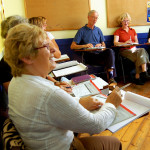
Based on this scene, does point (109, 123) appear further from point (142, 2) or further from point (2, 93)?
point (142, 2)

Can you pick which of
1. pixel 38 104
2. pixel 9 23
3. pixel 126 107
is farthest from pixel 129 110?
pixel 9 23

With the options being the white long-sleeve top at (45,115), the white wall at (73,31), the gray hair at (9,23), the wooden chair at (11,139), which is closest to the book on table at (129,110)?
the white long-sleeve top at (45,115)

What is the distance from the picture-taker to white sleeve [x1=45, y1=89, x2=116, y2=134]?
61cm

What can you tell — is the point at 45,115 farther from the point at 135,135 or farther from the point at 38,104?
the point at 135,135

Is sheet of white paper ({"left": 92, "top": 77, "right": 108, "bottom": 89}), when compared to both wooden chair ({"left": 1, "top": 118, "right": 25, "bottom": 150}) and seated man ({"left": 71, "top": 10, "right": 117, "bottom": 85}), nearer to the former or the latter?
wooden chair ({"left": 1, "top": 118, "right": 25, "bottom": 150})

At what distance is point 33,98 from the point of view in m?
0.62

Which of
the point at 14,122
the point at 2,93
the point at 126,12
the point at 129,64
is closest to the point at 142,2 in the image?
the point at 126,12

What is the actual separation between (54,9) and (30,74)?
274 centimetres

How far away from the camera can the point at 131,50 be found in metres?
3.25

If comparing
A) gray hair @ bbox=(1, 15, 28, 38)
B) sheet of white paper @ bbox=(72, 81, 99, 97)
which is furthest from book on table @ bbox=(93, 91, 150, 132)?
gray hair @ bbox=(1, 15, 28, 38)

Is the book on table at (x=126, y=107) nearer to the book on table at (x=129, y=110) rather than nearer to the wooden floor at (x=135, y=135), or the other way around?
the book on table at (x=129, y=110)

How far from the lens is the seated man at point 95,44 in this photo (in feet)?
9.45

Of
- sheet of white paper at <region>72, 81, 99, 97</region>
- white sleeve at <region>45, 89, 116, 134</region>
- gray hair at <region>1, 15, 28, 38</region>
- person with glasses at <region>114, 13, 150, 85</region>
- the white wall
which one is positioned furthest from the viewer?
person with glasses at <region>114, 13, 150, 85</region>

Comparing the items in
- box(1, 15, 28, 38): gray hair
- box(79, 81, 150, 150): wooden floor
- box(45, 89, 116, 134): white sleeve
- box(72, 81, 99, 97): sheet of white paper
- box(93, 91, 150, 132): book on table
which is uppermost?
box(1, 15, 28, 38): gray hair
